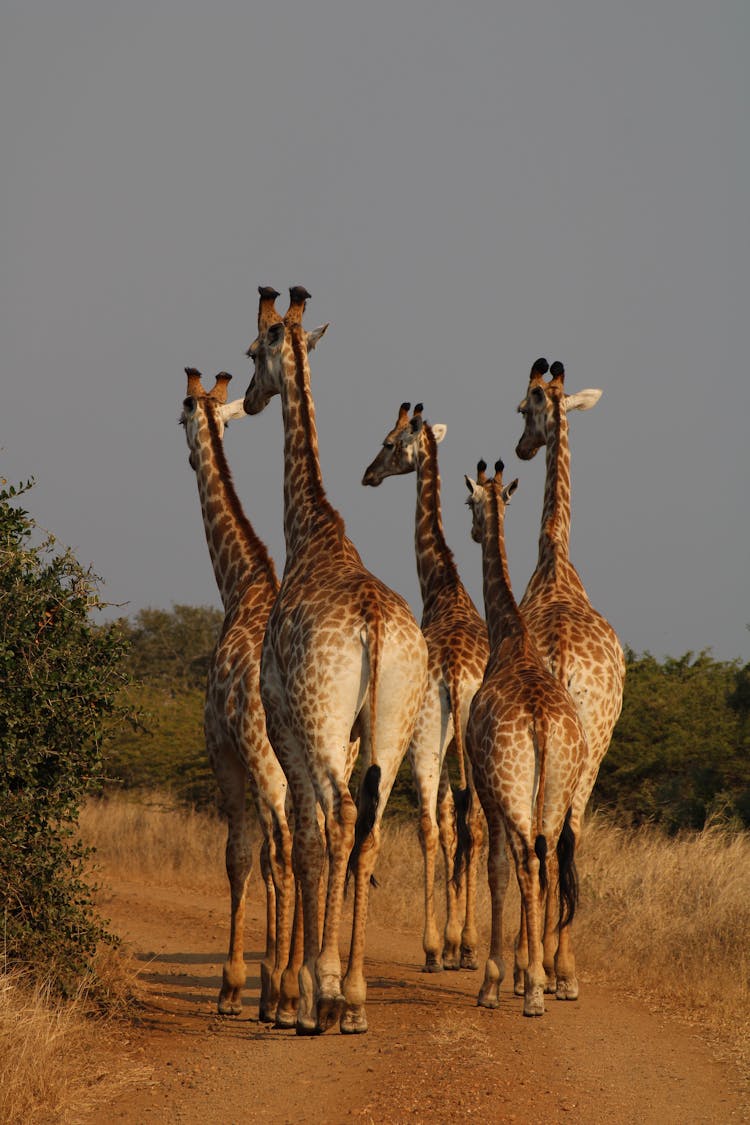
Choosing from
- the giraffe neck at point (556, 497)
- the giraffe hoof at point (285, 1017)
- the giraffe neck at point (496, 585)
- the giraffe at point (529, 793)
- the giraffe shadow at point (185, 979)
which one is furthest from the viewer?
the giraffe neck at point (556, 497)

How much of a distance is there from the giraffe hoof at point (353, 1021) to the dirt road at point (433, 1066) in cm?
6

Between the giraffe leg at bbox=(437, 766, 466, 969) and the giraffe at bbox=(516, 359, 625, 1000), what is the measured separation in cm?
128

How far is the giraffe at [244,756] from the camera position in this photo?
28.0 ft

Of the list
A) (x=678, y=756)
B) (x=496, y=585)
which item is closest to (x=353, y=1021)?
(x=496, y=585)

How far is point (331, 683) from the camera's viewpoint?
306 inches

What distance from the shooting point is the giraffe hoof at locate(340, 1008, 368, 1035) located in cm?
753

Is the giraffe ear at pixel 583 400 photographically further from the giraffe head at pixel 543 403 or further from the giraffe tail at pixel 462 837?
the giraffe tail at pixel 462 837

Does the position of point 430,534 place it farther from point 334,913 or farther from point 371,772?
point 334,913

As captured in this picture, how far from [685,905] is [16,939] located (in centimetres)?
572

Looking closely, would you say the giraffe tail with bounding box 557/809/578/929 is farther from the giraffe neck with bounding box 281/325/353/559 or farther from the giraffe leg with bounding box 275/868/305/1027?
the giraffe neck with bounding box 281/325/353/559

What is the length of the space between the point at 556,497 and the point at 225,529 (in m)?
3.20

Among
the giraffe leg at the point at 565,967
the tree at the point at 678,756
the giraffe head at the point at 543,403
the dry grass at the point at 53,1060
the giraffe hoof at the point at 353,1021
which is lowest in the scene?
the dry grass at the point at 53,1060

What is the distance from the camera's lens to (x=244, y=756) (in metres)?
8.72

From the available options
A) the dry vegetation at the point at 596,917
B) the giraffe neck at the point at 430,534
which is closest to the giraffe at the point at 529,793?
the dry vegetation at the point at 596,917
